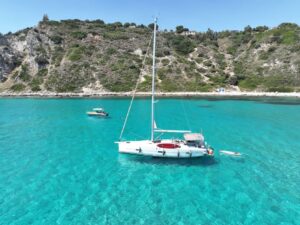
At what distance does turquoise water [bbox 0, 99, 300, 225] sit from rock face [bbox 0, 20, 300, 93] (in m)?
77.2

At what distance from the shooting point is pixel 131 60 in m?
127

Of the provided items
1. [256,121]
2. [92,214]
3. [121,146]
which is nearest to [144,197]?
[92,214]

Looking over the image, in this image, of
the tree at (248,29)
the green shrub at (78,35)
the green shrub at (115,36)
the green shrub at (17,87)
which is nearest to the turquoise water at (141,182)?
the green shrub at (17,87)

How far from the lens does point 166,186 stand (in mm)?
22516

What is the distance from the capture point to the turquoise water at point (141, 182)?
59.3 feet

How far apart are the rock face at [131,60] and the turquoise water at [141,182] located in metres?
77.2

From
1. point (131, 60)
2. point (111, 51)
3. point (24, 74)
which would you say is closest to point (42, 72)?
point (24, 74)

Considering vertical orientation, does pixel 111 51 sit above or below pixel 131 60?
above

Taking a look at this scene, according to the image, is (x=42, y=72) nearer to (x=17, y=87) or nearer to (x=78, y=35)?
(x=17, y=87)

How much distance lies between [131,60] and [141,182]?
359ft

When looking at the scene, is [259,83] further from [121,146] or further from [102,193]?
[102,193]

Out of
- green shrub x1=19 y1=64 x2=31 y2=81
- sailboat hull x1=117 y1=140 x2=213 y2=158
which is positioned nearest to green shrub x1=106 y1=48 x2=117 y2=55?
green shrub x1=19 y1=64 x2=31 y2=81

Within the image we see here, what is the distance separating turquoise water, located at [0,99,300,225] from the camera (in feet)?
59.3

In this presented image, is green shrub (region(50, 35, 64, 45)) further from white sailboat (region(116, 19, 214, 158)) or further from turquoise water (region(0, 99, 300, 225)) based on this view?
white sailboat (region(116, 19, 214, 158))
